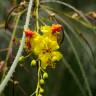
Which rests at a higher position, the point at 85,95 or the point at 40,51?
the point at 40,51

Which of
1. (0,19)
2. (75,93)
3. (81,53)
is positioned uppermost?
(0,19)

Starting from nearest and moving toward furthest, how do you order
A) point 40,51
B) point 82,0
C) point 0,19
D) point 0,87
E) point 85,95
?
point 0,87 → point 40,51 → point 85,95 → point 0,19 → point 82,0

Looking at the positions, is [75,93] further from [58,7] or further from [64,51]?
[58,7]

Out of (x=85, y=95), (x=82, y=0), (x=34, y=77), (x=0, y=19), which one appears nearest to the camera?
(x=85, y=95)

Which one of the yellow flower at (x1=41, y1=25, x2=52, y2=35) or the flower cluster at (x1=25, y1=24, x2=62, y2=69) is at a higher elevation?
the yellow flower at (x1=41, y1=25, x2=52, y2=35)

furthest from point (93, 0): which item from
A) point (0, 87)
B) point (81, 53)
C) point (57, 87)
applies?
point (0, 87)

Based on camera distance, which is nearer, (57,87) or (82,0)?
(57,87)

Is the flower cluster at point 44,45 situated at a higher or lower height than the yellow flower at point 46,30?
lower
